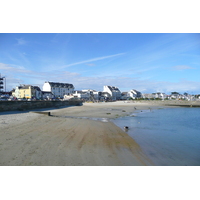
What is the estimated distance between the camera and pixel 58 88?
3501 inches

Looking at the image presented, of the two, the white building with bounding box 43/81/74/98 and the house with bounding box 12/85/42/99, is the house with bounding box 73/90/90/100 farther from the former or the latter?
the house with bounding box 12/85/42/99

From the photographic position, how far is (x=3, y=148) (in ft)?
21.6

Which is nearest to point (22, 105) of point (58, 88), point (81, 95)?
point (58, 88)

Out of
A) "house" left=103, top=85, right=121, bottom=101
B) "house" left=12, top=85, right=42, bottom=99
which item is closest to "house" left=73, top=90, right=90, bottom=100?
"house" left=103, top=85, right=121, bottom=101

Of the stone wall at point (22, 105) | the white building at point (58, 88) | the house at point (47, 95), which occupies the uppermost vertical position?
the white building at point (58, 88)

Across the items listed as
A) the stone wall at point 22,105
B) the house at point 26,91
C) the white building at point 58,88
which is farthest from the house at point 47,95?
the stone wall at point 22,105

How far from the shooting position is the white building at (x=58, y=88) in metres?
85.7

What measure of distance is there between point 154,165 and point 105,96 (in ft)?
320

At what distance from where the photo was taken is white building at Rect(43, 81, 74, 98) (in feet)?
281

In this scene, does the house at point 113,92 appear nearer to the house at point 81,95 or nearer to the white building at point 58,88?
the house at point 81,95

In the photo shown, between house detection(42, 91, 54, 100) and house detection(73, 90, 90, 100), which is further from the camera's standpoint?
house detection(73, 90, 90, 100)

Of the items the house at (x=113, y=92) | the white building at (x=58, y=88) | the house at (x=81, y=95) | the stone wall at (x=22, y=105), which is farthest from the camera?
the house at (x=113, y=92)

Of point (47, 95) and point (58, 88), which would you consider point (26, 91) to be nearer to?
point (47, 95)
